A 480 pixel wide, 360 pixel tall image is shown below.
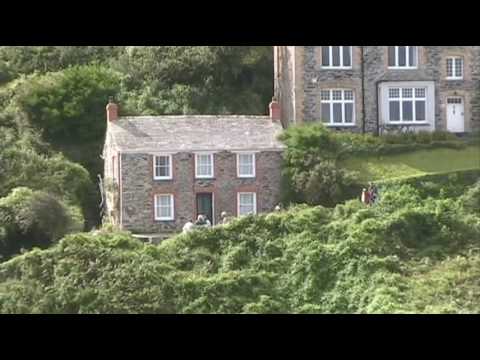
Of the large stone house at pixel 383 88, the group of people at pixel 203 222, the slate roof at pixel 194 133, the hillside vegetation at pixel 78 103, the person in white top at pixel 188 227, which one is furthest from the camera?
the large stone house at pixel 383 88

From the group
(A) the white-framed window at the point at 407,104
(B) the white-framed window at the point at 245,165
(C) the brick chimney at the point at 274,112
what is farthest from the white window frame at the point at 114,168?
(A) the white-framed window at the point at 407,104

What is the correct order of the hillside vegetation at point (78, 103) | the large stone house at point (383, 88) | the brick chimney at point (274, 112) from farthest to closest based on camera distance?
the large stone house at point (383, 88) < the brick chimney at point (274, 112) < the hillside vegetation at point (78, 103)

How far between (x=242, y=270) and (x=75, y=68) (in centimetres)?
1432

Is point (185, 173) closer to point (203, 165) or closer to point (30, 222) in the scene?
point (203, 165)

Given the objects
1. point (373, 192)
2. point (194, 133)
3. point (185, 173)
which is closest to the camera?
point (373, 192)

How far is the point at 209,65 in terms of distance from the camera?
41719mm

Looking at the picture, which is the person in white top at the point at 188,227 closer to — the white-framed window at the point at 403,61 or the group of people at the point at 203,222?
the group of people at the point at 203,222

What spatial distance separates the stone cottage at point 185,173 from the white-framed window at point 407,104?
4.16m

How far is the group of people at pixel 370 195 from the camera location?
3198 centimetres

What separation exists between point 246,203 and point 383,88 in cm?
606

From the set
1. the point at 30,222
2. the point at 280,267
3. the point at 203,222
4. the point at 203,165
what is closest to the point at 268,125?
the point at 203,165

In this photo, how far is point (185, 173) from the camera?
33.4 metres
